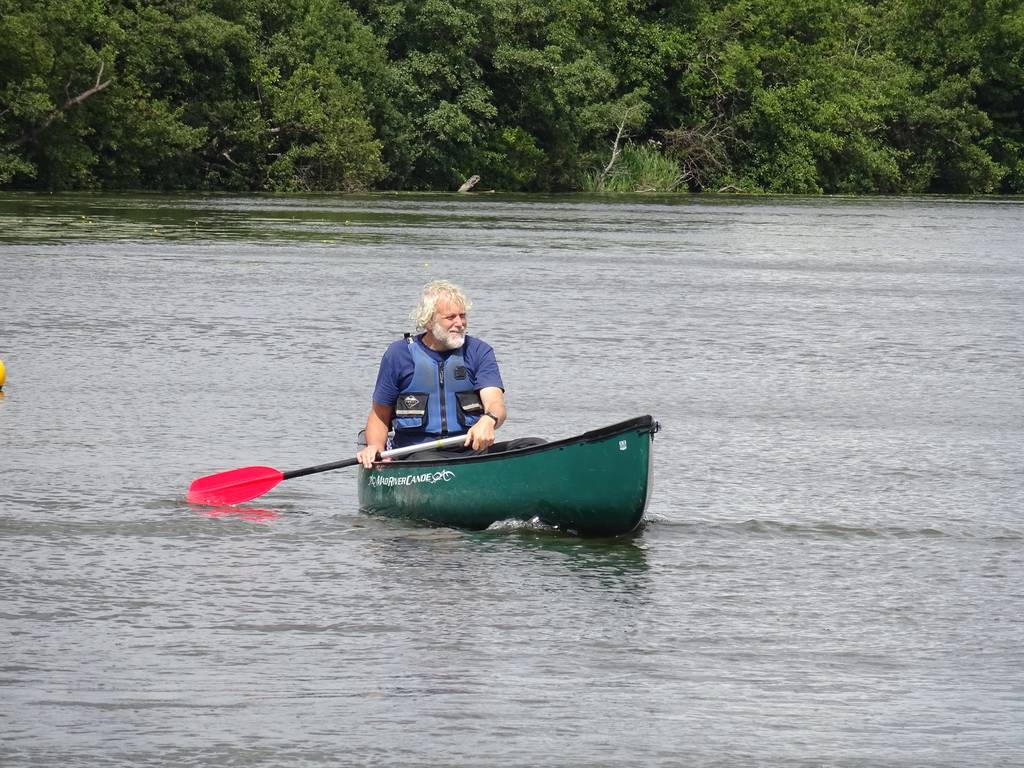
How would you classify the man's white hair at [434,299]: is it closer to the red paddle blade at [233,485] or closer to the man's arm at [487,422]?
the man's arm at [487,422]

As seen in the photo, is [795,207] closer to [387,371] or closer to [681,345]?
[681,345]

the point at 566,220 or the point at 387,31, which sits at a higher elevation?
the point at 387,31

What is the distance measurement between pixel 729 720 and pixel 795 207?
2126 inches

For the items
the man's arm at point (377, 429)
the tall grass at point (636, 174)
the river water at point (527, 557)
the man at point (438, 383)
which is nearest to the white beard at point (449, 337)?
the man at point (438, 383)

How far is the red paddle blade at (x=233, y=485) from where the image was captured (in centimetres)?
1037

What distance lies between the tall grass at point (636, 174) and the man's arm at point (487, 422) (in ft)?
199

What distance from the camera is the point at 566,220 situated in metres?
46.4

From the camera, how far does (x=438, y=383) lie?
32.2 ft

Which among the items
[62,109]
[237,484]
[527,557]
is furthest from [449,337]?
[62,109]

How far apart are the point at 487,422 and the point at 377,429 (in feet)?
2.22

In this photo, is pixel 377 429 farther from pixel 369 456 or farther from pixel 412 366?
pixel 412 366

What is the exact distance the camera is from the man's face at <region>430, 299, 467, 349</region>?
9.60 m

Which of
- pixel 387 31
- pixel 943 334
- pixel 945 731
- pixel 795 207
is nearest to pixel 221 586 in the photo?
pixel 945 731

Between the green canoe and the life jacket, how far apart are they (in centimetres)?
32
